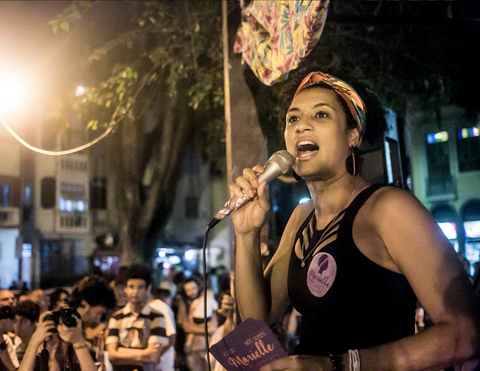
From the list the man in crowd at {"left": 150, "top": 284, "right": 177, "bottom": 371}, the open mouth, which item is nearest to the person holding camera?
the man in crowd at {"left": 150, "top": 284, "right": 177, "bottom": 371}

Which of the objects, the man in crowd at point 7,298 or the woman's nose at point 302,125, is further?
the man in crowd at point 7,298

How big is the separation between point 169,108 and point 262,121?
9376 mm

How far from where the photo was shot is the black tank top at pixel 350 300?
5.58ft

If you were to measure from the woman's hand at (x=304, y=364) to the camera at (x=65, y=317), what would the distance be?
2597 mm

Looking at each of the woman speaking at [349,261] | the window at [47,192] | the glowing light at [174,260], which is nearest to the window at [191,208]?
the glowing light at [174,260]

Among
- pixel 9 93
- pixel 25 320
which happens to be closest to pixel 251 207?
pixel 9 93

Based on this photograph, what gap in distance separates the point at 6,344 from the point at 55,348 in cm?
150

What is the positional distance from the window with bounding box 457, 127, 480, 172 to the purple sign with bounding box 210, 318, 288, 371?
24403 mm

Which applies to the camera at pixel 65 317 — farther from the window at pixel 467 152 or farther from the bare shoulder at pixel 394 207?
the window at pixel 467 152

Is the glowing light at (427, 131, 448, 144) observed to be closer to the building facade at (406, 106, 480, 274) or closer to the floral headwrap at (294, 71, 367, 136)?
the building facade at (406, 106, 480, 274)

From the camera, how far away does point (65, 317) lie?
3754mm

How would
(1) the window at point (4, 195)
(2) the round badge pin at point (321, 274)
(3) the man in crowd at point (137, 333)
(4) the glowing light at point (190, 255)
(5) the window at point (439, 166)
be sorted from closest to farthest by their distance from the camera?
(2) the round badge pin at point (321, 274) < (3) the man in crowd at point (137, 333) < (5) the window at point (439, 166) < (1) the window at point (4, 195) < (4) the glowing light at point (190, 255)

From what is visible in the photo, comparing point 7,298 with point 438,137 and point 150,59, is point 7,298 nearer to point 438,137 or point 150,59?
point 150,59

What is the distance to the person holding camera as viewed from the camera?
15.5ft
